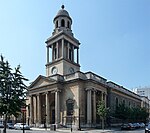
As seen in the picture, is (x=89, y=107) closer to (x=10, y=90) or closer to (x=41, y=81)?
(x=41, y=81)

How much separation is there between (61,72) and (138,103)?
40.8 meters

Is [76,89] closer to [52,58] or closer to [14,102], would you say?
[52,58]

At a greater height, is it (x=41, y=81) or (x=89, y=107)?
(x=41, y=81)

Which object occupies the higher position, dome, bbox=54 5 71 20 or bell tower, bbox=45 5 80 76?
dome, bbox=54 5 71 20

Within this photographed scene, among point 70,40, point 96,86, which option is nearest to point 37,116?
point 96,86

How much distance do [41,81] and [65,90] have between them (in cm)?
727

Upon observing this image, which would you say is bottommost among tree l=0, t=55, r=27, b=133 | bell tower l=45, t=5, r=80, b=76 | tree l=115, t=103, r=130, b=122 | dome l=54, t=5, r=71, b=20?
tree l=115, t=103, r=130, b=122

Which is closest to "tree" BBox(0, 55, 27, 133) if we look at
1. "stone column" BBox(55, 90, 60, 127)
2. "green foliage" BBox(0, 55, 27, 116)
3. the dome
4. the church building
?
"green foliage" BBox(0, 55, 27, 116)

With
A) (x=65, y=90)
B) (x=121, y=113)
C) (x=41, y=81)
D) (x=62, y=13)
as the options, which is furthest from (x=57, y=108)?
(x=62, y=13)

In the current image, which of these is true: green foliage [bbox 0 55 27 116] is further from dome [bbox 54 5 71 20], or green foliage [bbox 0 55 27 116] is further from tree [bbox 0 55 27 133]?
dome [bbox 54 5 71 20]

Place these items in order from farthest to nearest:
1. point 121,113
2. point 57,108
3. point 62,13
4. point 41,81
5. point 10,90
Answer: point 62,13 < point 121,113 < point 41,81 < point 57,108 < point 10,90

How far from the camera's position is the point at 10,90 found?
76.5 ft

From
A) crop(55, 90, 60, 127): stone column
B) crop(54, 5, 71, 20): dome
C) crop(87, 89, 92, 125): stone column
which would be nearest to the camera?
crop(87, 89, 92, 125): stone column

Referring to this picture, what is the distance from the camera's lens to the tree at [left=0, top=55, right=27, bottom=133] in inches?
897
